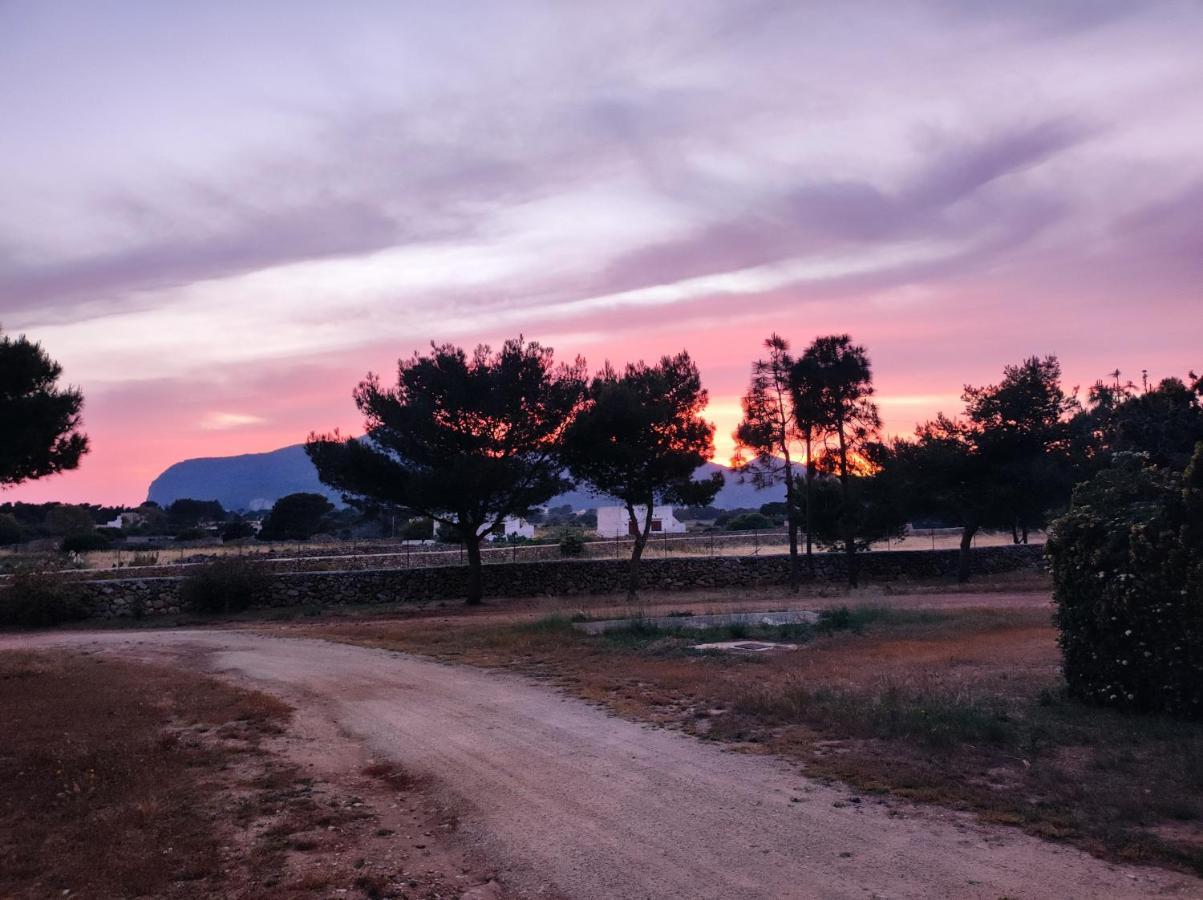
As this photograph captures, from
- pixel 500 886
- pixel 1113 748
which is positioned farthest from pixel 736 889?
pixel 1113 748

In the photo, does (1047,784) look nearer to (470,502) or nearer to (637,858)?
(637,858)

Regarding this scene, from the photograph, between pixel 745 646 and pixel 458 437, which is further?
pixel 458 437

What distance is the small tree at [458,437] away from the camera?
32.9 meters

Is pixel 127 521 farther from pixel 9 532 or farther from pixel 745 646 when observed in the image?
pixel 745 646

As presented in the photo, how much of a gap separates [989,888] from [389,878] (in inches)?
156

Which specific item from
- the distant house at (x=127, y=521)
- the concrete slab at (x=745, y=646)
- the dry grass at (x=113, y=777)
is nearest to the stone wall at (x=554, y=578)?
the dry grass at (x=113, y=777)

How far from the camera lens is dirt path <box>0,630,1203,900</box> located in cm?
589

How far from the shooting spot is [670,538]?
6475 centimetres

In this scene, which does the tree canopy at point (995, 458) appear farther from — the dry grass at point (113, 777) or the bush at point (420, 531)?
the bush at point (420, 531)

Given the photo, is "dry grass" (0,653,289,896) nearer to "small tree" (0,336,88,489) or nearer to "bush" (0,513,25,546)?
"small tree" (0,336,88,489)

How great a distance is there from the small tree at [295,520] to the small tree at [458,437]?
5232cm

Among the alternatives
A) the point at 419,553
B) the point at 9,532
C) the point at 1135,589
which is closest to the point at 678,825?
the point at 1135,589

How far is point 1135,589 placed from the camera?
10.1 metres

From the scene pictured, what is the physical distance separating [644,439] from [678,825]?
2861 centimetres
